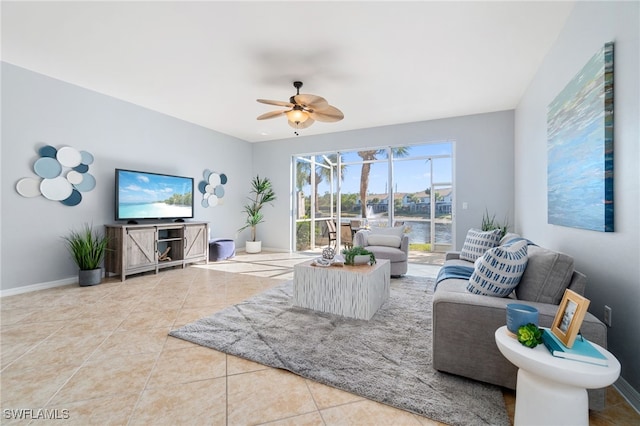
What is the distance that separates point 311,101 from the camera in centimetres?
318

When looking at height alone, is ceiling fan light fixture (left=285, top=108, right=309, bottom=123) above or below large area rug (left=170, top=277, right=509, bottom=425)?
above

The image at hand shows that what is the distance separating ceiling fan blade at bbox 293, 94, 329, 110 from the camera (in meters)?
3.10

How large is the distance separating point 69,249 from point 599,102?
609cm

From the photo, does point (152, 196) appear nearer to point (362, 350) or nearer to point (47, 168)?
point (47, 168)

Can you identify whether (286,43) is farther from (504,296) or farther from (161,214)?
(161,214)

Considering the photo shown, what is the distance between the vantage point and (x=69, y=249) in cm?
394

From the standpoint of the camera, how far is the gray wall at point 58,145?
3408 mm

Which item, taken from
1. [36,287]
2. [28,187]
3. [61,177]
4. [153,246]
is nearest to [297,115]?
[153,246]

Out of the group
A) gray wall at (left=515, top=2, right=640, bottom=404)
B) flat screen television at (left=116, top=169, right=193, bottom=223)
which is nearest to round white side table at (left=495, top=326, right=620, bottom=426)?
gray wall at (left=515, top=2, right=640, bottom=404)

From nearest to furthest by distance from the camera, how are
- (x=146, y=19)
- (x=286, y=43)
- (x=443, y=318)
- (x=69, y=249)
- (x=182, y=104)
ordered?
(x=443, y=318) → (x=146, y=19) → (x=286, y=43) → (x=69, y=249) → (x=182, y=104)

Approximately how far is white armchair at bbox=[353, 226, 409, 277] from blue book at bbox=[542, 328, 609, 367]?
284 cm

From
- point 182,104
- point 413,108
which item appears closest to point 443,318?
point 413,108

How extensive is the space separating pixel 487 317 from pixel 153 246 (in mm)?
4741

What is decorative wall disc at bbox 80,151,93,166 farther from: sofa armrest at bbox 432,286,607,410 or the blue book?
the blue book
